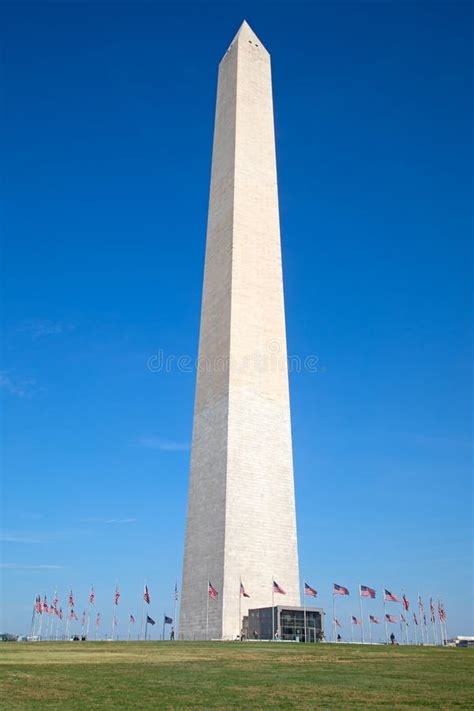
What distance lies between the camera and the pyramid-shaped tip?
53.9 meters

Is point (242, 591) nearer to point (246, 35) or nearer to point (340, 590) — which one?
point (340, 590)

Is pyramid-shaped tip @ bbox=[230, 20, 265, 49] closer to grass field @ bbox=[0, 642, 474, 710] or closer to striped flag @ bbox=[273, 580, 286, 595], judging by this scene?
striped flag @ bbox=[273, 580, 286, 595]

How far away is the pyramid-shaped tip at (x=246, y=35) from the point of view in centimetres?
5394

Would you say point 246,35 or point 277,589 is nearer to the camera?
point 277,589

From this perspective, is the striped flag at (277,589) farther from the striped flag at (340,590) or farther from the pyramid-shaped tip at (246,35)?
the pyramid-shaped tip at (246,35)

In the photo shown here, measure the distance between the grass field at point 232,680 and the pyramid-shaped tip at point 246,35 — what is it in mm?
45806

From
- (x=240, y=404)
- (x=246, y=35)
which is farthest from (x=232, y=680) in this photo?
(x=246, y=35)

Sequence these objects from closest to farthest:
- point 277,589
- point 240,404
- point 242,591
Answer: point 277,589 < point 242,591 < point 240,404

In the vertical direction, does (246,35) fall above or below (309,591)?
above

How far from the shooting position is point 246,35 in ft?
178

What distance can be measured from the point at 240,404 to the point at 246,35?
3119 centimetres

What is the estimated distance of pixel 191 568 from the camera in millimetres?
40406

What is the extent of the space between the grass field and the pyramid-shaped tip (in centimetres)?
4581

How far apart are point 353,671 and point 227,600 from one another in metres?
18.8
